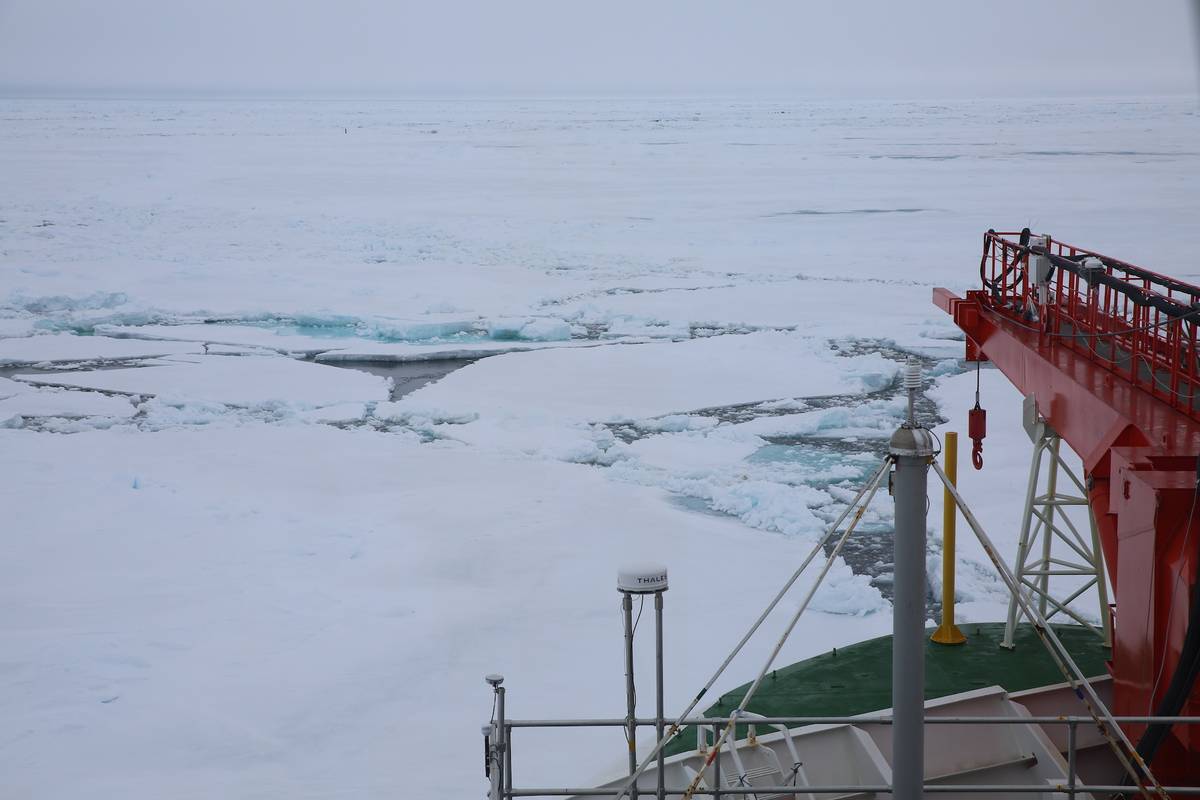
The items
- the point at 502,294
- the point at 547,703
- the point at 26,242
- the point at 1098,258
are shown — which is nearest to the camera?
the point at 547,703

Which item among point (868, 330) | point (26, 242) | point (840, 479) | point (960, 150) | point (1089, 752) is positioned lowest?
point (1089, 752)

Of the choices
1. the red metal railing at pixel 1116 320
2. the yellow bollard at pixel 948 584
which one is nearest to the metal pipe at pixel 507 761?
the red metal railing at pixel 1116 320

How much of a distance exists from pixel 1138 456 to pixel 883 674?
2.55m

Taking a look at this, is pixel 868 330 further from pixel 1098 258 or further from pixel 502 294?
pixel 1098 258

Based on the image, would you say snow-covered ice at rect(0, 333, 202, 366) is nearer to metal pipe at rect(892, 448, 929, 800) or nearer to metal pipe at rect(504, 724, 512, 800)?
metal pipe at rect(504, 724, 512, 800)

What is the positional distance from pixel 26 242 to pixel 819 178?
23.5 meters

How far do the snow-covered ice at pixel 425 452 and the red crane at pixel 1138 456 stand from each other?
2235 mm

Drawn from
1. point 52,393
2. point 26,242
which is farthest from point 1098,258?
point 26,242

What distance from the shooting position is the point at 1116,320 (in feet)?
24.9

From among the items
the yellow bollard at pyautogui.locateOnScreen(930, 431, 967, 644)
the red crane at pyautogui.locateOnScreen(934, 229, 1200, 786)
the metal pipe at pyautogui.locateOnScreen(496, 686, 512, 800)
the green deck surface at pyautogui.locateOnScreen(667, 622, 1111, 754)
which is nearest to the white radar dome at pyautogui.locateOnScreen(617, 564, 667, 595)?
the metal pipe at pyautogui.locateOnScreen(496, 686, 512, 800)

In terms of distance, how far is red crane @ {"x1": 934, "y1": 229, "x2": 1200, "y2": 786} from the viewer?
480 centimetres

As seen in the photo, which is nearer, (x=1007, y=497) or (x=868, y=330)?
(x=1007, y=497)

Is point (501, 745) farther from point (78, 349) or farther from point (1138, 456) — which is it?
point (78, 349)

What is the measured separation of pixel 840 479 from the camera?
437 inches
